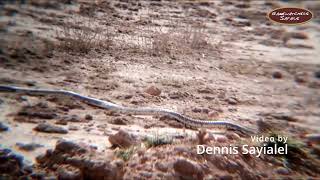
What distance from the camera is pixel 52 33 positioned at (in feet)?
18.7

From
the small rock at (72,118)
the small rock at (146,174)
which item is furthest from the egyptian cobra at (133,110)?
the small rock at (146,174)

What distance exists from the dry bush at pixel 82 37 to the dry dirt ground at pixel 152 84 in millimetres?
22

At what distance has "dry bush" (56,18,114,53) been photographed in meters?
5.11

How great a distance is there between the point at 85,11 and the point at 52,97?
341 centimetres

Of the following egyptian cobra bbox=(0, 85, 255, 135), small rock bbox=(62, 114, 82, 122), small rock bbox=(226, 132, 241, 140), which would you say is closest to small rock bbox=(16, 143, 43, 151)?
small rock bbox=(62, 114, 82, 122)

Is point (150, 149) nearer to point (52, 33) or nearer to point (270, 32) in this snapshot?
point (52, 33)

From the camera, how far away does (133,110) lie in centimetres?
364

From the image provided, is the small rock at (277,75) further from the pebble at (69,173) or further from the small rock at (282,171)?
the pebble at (69,173)

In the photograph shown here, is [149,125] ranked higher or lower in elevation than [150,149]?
lower

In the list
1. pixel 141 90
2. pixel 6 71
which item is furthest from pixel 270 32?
pixel 6 71

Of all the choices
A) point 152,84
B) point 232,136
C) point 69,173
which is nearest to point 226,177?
point 232,136

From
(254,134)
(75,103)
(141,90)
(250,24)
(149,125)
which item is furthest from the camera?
(250,24)

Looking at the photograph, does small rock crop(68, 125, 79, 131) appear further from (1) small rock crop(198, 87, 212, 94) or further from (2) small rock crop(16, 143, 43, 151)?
(1) small rock crop(198, 87, 212, 94)

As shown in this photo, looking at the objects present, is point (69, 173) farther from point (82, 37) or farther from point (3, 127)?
point (82, 37)
